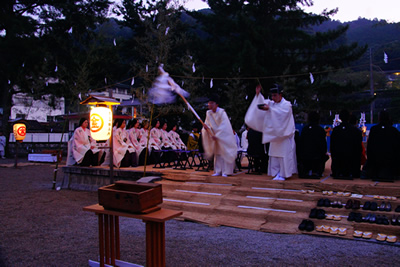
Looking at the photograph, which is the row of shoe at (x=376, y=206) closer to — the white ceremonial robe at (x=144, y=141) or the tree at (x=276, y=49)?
the white ceremonial robe at (x=144, y=141)

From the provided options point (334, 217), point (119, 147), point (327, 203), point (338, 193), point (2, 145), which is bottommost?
point (334, 217)

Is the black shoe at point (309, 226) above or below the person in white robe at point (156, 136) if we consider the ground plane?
below

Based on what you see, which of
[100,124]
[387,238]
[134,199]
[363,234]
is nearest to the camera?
[134,199]

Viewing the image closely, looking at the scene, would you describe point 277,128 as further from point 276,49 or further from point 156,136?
point 276,49

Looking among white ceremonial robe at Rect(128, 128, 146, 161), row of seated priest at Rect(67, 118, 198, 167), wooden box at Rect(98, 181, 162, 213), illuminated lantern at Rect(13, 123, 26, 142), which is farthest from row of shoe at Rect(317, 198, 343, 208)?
illuminated lantern at Rect(13, 123, 26, 142)

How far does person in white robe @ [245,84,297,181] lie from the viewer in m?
7.57

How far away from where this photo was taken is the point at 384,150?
22.9 ft

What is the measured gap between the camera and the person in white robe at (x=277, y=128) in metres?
7.57

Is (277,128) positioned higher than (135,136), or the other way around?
(277,128)

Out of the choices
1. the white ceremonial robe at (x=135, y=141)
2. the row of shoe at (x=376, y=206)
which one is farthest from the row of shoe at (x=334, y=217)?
the white ceremonial robe at (x=135, y=141)

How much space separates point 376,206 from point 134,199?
471cm

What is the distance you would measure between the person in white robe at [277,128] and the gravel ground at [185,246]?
2.31 m

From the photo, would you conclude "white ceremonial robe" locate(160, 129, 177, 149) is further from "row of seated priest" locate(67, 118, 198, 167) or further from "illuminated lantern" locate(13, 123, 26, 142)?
"illuminated lantern" locate(13, 123, 26, 142)

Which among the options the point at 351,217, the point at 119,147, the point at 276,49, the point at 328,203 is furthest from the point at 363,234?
the point at 276,49
